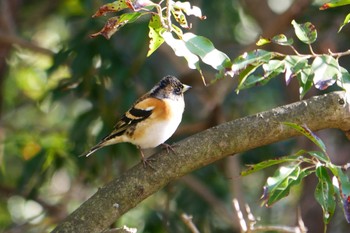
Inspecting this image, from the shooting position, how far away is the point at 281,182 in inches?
107

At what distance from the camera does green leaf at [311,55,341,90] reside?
283 centimetres

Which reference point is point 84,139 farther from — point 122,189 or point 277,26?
point 122,189

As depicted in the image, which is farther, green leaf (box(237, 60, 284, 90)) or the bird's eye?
the bird's eye

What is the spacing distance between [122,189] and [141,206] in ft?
13.4

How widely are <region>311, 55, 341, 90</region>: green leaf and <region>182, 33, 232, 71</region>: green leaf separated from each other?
0.33m

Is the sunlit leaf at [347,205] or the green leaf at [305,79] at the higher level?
the green leaf at [305,79]

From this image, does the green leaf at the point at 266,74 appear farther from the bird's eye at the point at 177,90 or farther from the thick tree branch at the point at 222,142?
the bird's eye at the point at 177,90

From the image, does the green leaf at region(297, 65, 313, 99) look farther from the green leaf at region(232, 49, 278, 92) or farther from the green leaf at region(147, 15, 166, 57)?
the green leaf at region(147, 15, 166, 57)

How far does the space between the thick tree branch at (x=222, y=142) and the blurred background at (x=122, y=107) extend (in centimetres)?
220

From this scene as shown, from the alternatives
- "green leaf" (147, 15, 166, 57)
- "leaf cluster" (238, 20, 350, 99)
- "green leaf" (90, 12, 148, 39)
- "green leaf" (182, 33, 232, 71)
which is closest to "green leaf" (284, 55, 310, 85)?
"leaf cluster" (238, 20, 350, 99)

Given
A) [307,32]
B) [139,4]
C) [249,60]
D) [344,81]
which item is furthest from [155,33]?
[344,81]

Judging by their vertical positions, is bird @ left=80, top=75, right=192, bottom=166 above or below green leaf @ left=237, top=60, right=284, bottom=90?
below

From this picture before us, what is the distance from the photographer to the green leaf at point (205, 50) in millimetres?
2770

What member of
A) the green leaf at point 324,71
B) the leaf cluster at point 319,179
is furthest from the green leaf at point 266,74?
the leaf cluster at point 319,179
